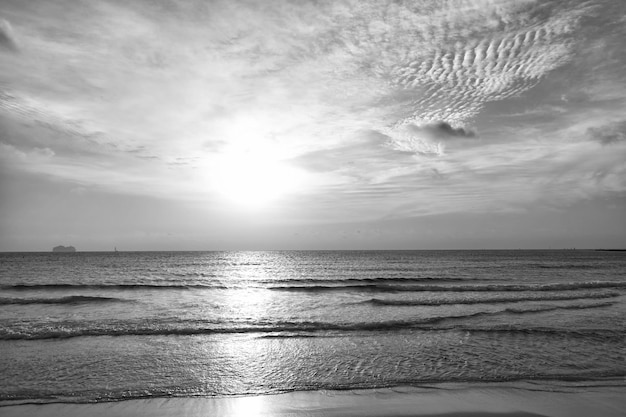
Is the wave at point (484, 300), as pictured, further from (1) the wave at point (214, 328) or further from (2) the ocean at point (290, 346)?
(1) the wave at point (214, 328)

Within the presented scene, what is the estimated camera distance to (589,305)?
23.8 metres

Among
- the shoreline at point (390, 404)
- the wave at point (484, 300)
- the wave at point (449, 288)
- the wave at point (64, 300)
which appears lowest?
the wave at point (449, 288)

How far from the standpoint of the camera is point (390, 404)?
8.70 meters

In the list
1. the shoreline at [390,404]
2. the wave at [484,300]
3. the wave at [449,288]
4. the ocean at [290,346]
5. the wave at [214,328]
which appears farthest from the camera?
the wave at [449,288]

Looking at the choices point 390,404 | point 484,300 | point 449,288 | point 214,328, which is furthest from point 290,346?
point 449,288

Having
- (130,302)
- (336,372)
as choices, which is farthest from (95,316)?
(336,372)

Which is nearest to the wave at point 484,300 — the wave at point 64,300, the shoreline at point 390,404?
the shoreline at point 390,404

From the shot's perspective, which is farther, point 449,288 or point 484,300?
point 449,288

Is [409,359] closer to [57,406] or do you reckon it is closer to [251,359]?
[251,359]

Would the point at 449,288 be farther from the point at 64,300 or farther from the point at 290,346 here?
the point at 64,300

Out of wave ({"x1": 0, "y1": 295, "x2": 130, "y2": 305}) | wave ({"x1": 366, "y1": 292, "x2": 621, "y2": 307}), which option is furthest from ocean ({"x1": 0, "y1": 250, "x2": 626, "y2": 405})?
wave ({"x1": 0, "y1": 295, "x2": 130, "y2": 305})

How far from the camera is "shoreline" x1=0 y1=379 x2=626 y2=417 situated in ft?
27.0

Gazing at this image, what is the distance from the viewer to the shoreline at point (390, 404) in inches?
324

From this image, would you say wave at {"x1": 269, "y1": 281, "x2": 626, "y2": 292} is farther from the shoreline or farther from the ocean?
the shoreline
